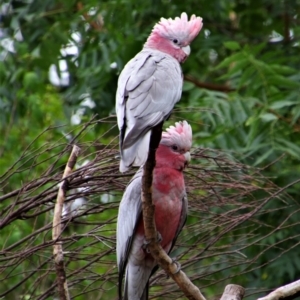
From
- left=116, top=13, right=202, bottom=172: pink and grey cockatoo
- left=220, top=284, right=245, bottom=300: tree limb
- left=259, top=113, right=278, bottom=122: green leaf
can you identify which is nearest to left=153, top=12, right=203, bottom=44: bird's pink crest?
left=116, top=13, right=202, bottom=172: pink and grey cockatoo

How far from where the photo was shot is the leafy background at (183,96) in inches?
239

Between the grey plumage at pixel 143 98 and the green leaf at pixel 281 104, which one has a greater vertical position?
the grey plumage at pixel 143 98

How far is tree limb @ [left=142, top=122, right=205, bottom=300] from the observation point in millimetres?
A: 3549

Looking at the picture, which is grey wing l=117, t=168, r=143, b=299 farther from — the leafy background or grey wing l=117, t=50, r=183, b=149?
the leafy background

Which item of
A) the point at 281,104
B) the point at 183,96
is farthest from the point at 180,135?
the point at 183,96

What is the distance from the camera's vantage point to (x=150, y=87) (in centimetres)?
389

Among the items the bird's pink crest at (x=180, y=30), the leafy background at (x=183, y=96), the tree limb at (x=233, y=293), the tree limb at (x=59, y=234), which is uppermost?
the bird's pink crest at (x=180, y=30)

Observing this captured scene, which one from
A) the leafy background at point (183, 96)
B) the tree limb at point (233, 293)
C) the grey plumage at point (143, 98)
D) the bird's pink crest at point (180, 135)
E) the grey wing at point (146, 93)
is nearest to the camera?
the grey plumage at point (143, 98)

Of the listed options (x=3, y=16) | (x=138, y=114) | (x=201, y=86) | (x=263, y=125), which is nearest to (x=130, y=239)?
(x=138, y=114)

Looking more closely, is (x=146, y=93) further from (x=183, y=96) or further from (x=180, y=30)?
(x=183, y=96)

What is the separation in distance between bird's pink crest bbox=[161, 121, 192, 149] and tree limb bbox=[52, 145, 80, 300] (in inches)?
19.1

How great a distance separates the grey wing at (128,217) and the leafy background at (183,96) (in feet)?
3.30

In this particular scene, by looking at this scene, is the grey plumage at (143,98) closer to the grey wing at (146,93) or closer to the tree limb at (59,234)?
the grey wing at (146,93)

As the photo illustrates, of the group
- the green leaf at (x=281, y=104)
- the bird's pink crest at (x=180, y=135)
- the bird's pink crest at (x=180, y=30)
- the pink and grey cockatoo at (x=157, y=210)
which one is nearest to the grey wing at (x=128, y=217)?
the pink and grey cockatoo at (x=157, y=210)
